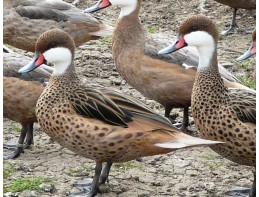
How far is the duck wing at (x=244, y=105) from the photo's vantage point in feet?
18.0

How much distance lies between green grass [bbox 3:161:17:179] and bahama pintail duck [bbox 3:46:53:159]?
0.42 ft

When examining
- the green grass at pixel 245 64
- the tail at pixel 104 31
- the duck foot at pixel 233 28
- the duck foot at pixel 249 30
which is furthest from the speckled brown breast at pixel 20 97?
the duck foot at pixel 249 30

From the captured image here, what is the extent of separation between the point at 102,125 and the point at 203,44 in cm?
114

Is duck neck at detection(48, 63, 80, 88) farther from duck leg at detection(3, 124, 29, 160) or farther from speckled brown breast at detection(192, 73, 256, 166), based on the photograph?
speckled brown breast at detection(192, 73, 256, 166)

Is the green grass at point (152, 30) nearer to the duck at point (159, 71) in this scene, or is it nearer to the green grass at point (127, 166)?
the duck at point (159, 71)

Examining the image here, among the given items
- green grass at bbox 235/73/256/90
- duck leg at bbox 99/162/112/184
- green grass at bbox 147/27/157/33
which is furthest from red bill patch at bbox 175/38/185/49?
green grass at bbox 147/27/157/33

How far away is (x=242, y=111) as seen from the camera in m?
5.53

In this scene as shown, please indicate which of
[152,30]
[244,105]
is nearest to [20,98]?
[244,105]

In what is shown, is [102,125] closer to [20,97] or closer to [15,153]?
[20,97]

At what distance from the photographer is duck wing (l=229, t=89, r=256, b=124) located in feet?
18.0

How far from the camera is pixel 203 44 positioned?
6.16m

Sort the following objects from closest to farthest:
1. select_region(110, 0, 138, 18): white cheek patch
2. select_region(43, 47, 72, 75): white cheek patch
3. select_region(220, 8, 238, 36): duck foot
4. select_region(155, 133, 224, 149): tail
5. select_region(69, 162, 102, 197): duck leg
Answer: select_region(155, 133, 224, 149): tail, select_region(69, 162, 102, 197): duck leg, select_region(43, 47, 72, 75): white cheek patch, select_region(110, 0, 138, 18): white cheek patch, select_region(220, 8, 238, 36): duck foot

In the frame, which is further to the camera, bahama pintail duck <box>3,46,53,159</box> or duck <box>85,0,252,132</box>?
duck <box>85,0,252,132</box>

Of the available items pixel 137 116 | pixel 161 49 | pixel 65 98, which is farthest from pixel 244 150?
pixel 161 49
